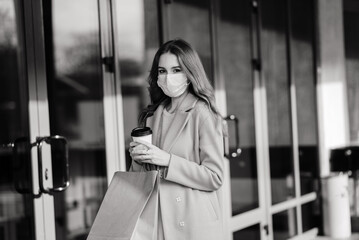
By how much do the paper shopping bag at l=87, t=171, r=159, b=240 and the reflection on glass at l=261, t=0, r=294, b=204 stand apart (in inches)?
143

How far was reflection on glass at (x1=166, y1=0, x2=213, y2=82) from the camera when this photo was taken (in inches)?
162

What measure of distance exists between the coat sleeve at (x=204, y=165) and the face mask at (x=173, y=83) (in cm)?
15

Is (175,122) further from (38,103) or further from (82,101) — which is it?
(82,101)

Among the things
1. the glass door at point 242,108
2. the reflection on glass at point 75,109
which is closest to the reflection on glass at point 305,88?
the glass door at point 242,108

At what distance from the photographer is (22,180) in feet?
9.84

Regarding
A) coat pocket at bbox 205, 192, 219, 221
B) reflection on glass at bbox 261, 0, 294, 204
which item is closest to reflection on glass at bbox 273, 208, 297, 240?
reflection on glass at bbox 261, 0, 294, 204

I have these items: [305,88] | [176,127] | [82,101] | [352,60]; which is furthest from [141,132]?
[352,60]

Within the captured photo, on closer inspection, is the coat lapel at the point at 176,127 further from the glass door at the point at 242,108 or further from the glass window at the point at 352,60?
the glass window at the point at 352,60

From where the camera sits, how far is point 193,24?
14.4 feet

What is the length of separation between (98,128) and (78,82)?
1.96 meters

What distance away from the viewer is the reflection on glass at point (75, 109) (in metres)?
4.61

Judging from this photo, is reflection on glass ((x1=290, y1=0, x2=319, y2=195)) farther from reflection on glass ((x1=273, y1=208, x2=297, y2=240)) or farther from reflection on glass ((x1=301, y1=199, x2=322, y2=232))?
reflection on glass ((x1=273, y1=208, x2=297, y2=240))

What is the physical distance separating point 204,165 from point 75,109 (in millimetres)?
3654

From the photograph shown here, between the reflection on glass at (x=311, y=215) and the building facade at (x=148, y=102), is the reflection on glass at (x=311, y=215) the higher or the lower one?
the lower one
